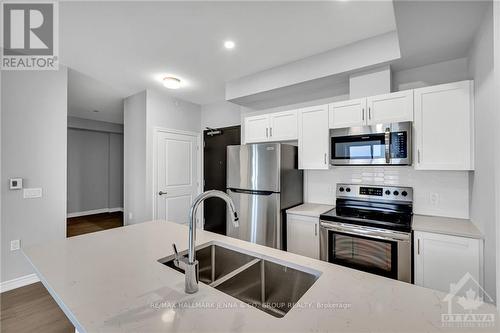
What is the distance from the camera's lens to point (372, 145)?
230 cm

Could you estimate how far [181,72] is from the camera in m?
3.14

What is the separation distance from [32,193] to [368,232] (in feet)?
12.1

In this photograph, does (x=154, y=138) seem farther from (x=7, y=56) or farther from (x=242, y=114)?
(x=7, y=56)

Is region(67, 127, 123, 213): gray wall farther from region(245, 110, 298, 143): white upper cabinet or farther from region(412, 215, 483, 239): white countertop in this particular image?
region(412, 215, 483, 239): white countertop

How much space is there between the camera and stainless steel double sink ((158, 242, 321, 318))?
3.83 feet

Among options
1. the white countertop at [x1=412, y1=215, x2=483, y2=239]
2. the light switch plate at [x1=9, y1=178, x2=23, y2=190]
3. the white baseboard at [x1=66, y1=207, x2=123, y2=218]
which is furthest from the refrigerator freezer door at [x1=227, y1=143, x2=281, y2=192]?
the white baseboard at [x1=66, y1=207, x2=123, y2=218]

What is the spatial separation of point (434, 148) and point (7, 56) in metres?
4.59

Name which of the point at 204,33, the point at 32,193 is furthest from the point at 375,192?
the point at 32,193

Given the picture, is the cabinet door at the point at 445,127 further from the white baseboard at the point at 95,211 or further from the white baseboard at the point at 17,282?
the white baseboard at the point at 95,211

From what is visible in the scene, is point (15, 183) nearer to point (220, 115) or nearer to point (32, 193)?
point (32, 193)

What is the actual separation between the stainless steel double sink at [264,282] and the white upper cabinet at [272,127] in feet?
6.30

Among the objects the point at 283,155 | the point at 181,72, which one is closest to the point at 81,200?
the point at 181,72

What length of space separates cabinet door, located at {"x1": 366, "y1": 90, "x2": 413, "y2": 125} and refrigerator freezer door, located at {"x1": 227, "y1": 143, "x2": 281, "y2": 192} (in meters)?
1.05

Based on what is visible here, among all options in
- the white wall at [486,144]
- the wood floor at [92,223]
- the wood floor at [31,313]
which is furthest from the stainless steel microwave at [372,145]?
the wood floor at [92,223]
